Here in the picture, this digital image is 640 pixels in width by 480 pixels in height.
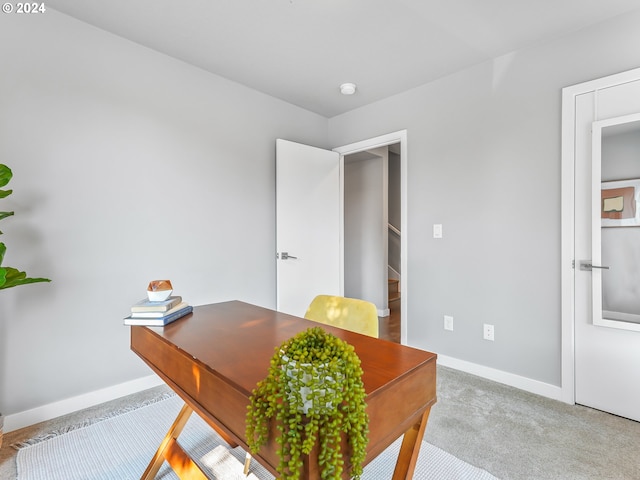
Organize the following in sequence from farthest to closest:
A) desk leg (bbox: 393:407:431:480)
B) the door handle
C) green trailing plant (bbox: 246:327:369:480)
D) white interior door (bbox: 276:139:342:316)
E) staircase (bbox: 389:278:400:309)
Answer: staircase (bbox: 389:278:400:309) → white interior door (bbox: 276:139:342:316) → the door handle → desk leg (bbox: 393:407:431:480) → green trailing plant (bbox: 246:327:369:480)

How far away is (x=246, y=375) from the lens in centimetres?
85

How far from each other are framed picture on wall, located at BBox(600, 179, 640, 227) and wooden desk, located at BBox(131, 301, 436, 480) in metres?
1.86

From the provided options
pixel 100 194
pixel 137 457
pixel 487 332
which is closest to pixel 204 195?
pixel 100 194

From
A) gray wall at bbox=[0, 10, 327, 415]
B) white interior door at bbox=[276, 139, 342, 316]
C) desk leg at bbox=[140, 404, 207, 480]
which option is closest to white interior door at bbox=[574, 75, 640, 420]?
white interior door at bbox=[276, 139, 342, 316]

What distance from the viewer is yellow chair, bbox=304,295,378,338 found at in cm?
144

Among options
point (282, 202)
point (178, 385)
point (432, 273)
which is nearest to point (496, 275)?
point (432, 273)

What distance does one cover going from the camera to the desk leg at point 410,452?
98 cm

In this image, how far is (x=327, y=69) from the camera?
8.77 feet

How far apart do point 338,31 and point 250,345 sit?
6.89 feet

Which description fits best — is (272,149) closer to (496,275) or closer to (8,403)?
(496,275)

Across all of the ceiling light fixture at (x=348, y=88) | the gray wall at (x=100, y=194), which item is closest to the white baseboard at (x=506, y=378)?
the gray wall at (x=100, y=194)

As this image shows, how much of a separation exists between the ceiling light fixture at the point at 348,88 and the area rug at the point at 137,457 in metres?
2.77

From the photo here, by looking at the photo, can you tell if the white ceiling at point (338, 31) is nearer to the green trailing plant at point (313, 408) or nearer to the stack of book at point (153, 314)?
the stack of book at point (153, 314)

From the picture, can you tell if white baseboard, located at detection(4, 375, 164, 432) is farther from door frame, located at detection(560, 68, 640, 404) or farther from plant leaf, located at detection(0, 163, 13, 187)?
door frame, located at detection(560, 68, 640, 404)
